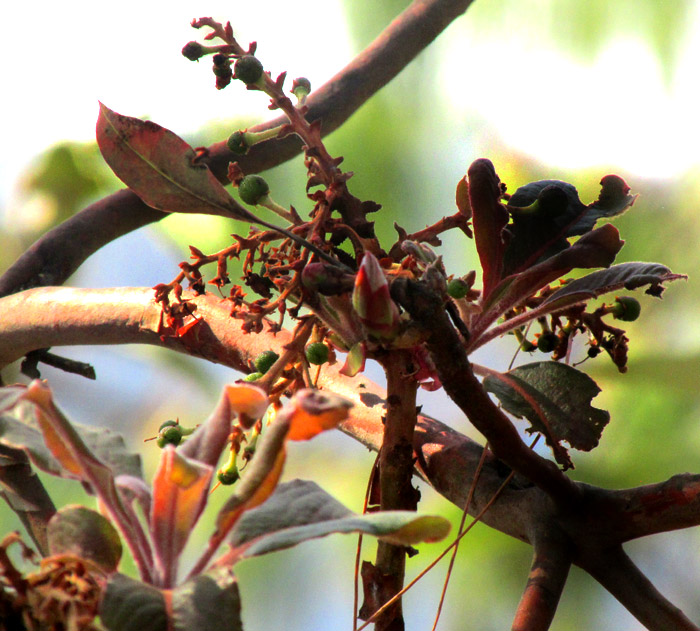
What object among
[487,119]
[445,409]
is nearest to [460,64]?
[487,119]

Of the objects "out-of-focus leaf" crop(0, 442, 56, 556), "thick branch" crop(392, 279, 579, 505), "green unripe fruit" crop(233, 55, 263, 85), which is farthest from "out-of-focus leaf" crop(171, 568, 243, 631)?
"out-of-focus leaf" crop(0, 442, 56, 556)

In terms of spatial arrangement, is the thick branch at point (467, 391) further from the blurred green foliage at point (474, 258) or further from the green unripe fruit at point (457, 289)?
the blurred green foliage at point (474, 258)

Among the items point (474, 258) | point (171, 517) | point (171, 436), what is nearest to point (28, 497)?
point (171, 436)

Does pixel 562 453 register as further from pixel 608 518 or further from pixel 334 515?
pixel 334 515

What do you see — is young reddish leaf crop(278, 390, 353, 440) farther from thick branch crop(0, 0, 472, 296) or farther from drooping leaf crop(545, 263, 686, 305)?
thick branch crop(0, 0, 472, 296)

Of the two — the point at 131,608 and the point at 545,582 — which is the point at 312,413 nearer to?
the point at 131,608

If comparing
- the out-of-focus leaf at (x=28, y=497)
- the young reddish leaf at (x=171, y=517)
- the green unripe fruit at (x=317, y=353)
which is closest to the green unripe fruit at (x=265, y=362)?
the green unripe fruit at (x=317, y=353)
